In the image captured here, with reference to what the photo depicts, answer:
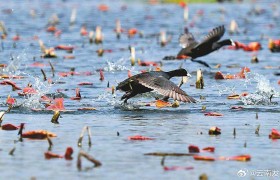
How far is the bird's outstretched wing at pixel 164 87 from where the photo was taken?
15.6 metres

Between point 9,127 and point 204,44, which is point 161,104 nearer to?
point 9,127

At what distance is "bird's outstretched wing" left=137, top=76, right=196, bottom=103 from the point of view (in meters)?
15.6

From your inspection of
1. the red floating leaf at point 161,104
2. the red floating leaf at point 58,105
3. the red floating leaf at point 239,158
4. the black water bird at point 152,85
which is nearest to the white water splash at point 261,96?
the red floating leaf at point 161,104

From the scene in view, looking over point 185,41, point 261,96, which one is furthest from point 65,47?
point 261,96

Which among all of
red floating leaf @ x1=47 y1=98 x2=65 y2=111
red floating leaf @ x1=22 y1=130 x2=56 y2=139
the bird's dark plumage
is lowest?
red floating leaf @ x1=22 y1=130 x2=56 y2=139

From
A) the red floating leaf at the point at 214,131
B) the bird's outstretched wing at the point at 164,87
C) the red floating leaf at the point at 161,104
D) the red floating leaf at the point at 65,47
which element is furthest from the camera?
the red floating leaf at the point at 65,47

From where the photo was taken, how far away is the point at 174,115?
624 inches

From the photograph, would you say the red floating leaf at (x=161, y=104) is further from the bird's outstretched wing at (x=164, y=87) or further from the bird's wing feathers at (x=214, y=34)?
the bird's wing feathers at (x=214, y=34)

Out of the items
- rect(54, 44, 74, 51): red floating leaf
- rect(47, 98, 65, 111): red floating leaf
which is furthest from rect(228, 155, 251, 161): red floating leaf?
rect(54, 44, 74, 51): red floating leaf

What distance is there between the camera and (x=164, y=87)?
15969 millimetres

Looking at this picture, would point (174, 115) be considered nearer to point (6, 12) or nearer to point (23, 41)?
point (23, 41)

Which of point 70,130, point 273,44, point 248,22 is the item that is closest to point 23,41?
point 273,44

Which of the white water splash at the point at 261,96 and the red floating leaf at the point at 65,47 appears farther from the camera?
the red floating leaf at the point at 65,47

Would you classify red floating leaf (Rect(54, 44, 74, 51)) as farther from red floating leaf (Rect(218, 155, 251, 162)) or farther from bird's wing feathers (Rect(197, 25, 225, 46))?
red floating leaf (Rect(218, 155, 251, 162))
